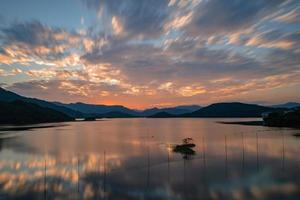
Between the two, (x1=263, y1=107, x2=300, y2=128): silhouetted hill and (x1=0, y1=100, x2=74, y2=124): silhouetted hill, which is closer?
(x1=263, y1=107, x2=300, y2=128): silhouetted hill

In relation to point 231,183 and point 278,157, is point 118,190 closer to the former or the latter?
point 231,183

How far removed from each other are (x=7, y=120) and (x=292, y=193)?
152859 mm

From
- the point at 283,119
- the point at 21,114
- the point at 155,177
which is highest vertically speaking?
the point at 21,114

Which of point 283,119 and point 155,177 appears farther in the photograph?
point 283,119

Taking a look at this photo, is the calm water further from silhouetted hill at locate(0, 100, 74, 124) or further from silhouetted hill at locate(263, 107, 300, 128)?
silhouetted hill at locate(0, 100, 74, 124)

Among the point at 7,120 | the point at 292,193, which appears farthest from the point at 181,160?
the point at 7,120

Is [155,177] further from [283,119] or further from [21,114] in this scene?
[21,114]

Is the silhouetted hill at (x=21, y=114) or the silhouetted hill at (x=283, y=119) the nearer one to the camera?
the silhouetted hill at (x=283, y=119)

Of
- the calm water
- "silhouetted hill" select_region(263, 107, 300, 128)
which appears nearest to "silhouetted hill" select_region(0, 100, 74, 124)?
"silhouetted hill" select_region(263, 107, 300, 128)

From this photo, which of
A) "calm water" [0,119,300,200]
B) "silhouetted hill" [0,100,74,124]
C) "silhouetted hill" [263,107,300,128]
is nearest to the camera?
"calm water" [0,119,300,200]

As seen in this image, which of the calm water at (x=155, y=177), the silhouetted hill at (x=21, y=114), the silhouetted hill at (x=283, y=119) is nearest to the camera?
the calm water at (x=155, y=177)

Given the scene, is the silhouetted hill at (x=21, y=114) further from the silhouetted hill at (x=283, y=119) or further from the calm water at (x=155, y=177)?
the calm water at (x=155, y=177)

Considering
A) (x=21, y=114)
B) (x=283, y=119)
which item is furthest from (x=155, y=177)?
(x=21, y=114)

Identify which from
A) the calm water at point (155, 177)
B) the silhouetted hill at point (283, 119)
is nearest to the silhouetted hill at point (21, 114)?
the silhouetted hill at point (283, 119)
